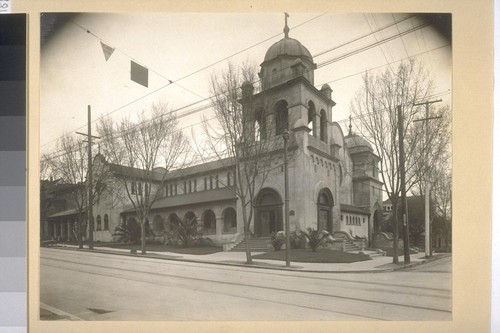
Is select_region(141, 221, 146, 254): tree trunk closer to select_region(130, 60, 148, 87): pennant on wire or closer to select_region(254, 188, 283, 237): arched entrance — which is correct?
select_region(254, 188, 283, 237): arched entrance

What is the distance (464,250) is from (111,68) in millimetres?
5763

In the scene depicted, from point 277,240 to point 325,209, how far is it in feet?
2.77

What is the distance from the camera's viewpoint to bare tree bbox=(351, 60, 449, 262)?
5.80 meters

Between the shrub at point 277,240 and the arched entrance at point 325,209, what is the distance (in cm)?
57

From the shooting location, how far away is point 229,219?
6152mm

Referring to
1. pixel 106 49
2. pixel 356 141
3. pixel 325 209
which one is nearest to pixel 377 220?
pixel 325 209

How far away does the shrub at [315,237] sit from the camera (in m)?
5.82

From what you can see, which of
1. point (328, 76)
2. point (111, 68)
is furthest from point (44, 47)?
point (328, 76)

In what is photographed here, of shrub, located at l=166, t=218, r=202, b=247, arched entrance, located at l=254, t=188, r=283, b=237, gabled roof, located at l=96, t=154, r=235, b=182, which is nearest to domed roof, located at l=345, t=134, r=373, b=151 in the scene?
arched entrance, located at l=254, t=188, r=283, b=237

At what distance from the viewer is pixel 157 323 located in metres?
5.79

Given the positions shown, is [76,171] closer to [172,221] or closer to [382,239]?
[172,221]

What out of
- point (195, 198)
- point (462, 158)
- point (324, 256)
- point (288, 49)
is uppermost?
point (288, 49)

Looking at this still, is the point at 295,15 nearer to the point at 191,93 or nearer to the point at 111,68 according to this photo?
the point at 191,93

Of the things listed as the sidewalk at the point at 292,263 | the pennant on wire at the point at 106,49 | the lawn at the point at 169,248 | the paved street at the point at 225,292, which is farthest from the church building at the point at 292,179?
the pennant on wire at the point at 106,49
